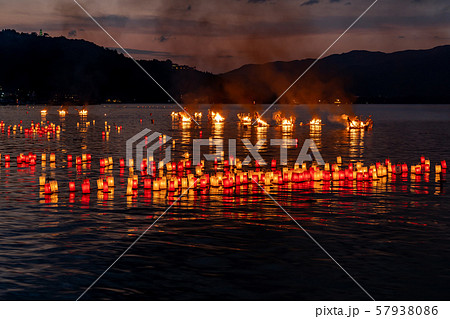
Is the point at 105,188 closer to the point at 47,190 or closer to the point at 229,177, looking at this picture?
the point at 47,190

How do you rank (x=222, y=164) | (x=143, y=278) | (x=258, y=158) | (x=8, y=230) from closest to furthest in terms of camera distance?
1. (x=143, y=278)
2. (x=8, y=230)
3. (x=222, y=164)
4. (x=258, y=158)

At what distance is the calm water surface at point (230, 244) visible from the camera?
550 inches

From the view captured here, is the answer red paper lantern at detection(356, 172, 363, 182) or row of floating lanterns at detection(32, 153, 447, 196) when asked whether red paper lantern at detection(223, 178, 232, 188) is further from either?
red paper lantern at detection(356, 172, 363, 182)

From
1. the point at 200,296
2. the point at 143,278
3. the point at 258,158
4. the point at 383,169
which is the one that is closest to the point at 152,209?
the point at 143,278

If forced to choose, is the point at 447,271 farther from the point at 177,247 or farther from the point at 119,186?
the point at 119,186

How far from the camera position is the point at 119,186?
2997 centimetres

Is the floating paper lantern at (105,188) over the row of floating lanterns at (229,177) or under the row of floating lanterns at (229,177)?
under

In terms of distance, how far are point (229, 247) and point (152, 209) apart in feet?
22.1

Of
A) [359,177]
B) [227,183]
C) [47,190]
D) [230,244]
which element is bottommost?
[230,244]

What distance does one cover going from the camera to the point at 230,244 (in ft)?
59.2

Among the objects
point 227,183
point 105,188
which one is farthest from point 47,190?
point 227,183

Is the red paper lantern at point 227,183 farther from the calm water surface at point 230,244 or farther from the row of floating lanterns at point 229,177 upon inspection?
the calm water surface at point 230,244

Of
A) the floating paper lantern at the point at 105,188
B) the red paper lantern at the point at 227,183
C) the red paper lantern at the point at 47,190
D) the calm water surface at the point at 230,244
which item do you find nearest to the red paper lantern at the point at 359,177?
the calm water surface at the point at 230,244

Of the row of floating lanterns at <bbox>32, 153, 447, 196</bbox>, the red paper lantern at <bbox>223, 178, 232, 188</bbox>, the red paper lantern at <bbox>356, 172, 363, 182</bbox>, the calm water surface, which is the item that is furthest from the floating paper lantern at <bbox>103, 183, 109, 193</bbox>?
the red paper lantern at <bbox>356, 172, 363, 182</bbox>
